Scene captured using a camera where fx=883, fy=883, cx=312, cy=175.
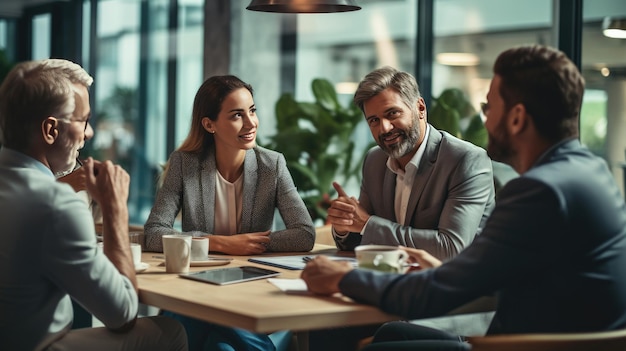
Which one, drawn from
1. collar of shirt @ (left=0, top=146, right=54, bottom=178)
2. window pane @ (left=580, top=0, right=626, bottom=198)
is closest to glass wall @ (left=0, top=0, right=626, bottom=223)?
window pane @ (left=580, top=0, right=626, bottom=198)

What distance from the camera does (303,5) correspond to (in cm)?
321

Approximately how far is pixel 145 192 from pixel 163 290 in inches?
247

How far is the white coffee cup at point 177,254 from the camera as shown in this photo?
2.66 metres

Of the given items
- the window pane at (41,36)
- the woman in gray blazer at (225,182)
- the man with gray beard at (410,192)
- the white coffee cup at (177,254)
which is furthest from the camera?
the window pane at (41,36)

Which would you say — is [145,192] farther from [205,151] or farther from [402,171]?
[402,171]

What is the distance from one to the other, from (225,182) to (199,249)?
726mm

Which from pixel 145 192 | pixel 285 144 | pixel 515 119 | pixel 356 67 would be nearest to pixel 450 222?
pixel 515 119

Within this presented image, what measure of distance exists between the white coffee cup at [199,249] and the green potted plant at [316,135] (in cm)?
302

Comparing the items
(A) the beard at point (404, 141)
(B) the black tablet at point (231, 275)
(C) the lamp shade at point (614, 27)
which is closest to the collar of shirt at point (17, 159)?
(B) the black tablet at point (231, 275)

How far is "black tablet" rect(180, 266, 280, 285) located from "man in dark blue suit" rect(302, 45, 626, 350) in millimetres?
405

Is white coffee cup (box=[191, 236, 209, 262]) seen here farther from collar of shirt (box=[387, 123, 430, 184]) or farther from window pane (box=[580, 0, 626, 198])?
window pane (box=[580, 0, 626, 198])

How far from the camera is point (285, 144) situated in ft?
19.8

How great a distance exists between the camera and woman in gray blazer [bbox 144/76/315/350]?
340cm

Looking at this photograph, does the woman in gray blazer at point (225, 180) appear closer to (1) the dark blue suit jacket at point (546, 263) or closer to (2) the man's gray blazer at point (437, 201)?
(2) the man's gray blazer at point (437, 201)
